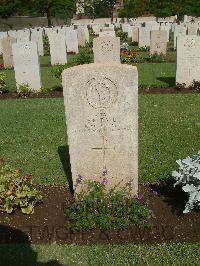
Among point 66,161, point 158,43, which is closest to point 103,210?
point 66,161

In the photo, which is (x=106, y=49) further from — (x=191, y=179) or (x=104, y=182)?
(x=191, y=179)

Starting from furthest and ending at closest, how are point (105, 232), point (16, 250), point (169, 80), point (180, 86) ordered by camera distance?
point (169, 80) < point (180, 86) < point (105, 232) < point (16, 250)

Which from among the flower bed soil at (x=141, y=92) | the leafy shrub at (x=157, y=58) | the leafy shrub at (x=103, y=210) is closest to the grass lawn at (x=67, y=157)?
→ the leafy shrub at (x=103, y=210)

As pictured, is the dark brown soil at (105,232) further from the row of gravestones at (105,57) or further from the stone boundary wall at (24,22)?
the stone boundary wall at (24,22)

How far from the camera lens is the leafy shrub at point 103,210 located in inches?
195

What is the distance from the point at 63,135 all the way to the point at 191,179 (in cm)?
414

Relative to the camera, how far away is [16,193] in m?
5.17

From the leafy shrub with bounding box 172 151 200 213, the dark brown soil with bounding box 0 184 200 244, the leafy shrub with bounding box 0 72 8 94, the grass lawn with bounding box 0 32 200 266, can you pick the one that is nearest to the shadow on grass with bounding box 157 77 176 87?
the grass lawn with bounding box 0 32 200 266

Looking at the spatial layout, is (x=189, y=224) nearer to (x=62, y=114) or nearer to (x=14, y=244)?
(x=14, y=244)

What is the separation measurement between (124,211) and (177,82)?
8.46 m

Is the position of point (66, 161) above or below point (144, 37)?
below

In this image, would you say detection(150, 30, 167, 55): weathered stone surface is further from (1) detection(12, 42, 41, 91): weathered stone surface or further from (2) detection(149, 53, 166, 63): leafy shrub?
(1) detection(12, 42, 41, 91): weathered stone surface

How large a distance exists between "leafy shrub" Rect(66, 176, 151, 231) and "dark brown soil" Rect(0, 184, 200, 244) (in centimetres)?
9

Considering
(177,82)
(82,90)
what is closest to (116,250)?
(82,90)
